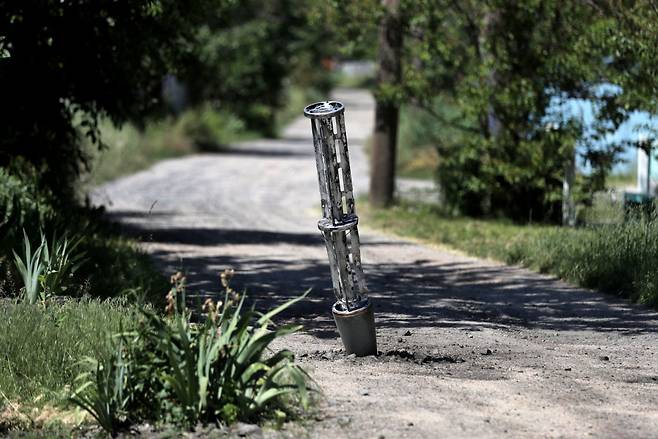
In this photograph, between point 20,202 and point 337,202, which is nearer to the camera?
point 337,202

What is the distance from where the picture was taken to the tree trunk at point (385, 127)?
1898 centimetres

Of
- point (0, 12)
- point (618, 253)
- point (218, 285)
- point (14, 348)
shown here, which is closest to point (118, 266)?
point (218, 285)

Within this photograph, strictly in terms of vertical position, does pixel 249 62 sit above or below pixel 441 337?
above

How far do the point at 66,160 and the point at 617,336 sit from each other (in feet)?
25.5

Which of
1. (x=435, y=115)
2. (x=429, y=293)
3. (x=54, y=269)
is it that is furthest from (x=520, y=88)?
(x=54, y=269)

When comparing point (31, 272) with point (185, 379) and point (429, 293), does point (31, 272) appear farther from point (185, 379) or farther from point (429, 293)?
point (429, 293)

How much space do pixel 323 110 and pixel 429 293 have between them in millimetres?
4339

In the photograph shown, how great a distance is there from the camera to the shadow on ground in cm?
1011

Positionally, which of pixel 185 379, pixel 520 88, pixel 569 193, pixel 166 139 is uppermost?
pixel 520 88

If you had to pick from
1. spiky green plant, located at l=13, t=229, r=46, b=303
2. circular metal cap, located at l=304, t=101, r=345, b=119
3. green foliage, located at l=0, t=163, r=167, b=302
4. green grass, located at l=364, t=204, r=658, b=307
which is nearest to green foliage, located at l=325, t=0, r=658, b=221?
green grass, located at l=364, t=204, r=658, b=307

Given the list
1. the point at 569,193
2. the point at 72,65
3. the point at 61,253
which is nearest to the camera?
the point at 61,253

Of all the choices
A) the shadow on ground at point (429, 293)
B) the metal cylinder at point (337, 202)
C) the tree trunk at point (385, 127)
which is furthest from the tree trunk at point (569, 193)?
the metal cylinder at point (337, 202)

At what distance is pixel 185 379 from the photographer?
6473 millimetres

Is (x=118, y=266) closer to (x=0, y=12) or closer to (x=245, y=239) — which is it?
(x=0, y=12)
